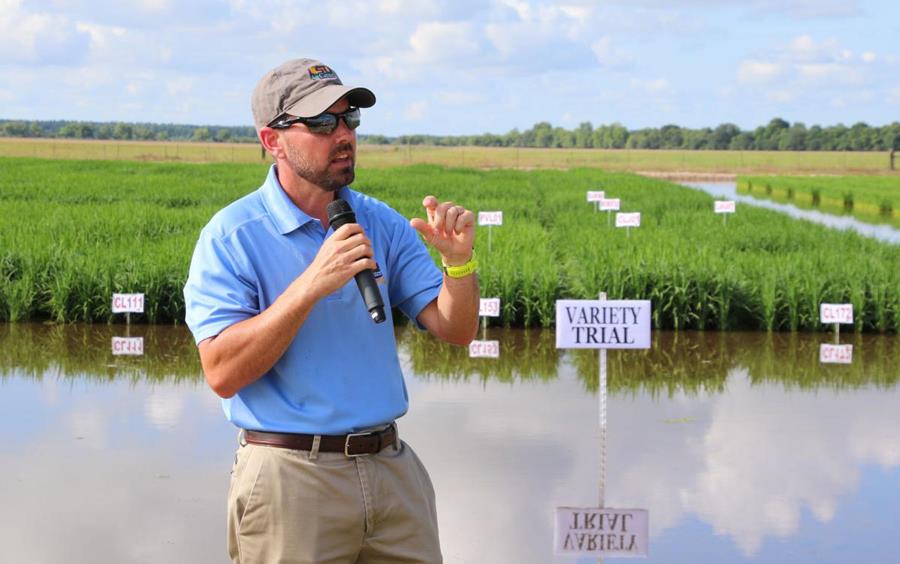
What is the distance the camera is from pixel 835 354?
9844 millimetres

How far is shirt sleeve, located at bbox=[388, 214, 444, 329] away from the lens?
2.99 meters

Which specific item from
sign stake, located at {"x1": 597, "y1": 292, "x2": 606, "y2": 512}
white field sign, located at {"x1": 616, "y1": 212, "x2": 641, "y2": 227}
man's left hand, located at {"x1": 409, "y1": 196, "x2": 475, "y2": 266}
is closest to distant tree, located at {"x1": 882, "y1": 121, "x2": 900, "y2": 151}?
white field sign, located at {"x1": 616, "y1": 212, "x2": 641, "y2": 227}

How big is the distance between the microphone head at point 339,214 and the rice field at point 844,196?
26.9 metres

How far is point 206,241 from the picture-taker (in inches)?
106

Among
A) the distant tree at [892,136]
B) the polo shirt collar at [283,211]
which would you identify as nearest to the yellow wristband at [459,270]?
the polo shirt collar at [283,211]

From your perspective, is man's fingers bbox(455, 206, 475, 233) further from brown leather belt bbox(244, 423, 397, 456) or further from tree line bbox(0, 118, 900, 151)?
tree line bbox(0, 118, 900, 151)

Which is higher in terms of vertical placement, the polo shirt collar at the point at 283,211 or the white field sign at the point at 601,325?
the polo shirt collar at the point at 283,211

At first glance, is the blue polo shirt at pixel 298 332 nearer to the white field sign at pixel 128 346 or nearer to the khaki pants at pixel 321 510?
the khaki pants at pixel 321 510

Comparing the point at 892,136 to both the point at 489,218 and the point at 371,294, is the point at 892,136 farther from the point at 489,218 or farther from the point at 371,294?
the point at 371,294

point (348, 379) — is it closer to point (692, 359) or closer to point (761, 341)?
point (692, 359)

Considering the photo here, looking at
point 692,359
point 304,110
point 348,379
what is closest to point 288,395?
point 348,379

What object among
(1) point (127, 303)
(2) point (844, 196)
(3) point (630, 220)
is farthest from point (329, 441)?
(2) point (844, 196)

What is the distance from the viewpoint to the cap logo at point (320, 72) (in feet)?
8.98

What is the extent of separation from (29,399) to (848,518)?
186 inches
